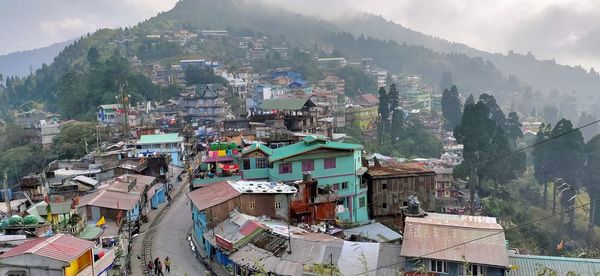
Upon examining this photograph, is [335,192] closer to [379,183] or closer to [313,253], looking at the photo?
[379,183]

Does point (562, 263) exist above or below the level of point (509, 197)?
above

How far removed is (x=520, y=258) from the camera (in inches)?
728

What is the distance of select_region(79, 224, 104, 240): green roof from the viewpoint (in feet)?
70.0

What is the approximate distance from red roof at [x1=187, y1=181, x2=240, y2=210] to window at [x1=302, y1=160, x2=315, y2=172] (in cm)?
462

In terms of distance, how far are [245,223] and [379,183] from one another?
11593 mm

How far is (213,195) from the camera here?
83.1 ft

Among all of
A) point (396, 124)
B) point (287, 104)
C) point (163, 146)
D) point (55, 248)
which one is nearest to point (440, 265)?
point (55, 248)

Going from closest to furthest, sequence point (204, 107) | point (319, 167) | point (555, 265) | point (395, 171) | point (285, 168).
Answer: point (555, 265), point (285, 168), point (319, 167), point (395, 171), point (204, 107)

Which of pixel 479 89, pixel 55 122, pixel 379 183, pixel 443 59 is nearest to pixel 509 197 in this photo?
pixel 379 183

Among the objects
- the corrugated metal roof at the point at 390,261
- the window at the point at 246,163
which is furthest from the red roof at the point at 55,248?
the window at the point at 246,163

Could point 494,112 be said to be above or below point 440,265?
above

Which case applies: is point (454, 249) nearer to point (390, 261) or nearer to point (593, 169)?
point (390, 261)

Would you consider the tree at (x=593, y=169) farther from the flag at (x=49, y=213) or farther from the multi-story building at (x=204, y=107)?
the flag at (x=49, y=213)

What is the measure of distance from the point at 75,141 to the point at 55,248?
39.3 meters
